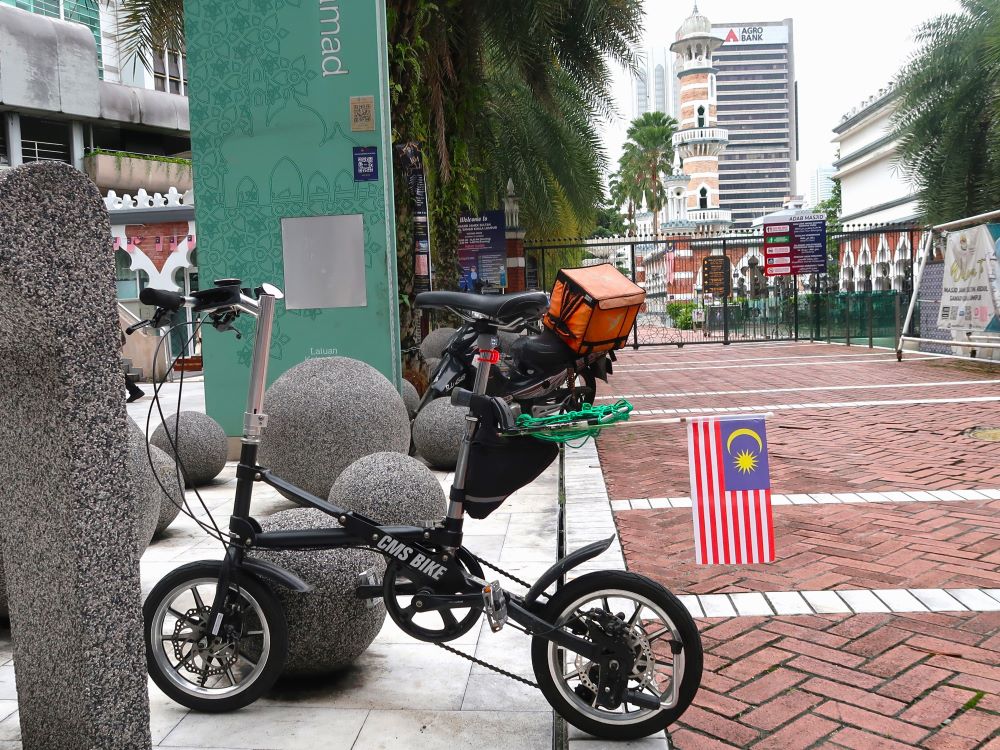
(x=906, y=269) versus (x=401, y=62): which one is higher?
(x=401, y=62)

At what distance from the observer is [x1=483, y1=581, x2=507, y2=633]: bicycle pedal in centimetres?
314

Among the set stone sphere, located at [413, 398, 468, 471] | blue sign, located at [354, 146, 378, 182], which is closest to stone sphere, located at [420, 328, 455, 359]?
blue sign, located at [354, 146, 378, 182]

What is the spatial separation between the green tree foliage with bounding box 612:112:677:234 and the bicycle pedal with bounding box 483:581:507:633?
7589cm

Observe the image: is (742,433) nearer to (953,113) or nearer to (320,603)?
(320,603)

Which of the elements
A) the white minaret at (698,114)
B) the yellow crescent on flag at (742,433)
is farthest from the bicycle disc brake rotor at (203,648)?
the white minaret at (698,114)

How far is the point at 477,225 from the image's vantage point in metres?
20.8

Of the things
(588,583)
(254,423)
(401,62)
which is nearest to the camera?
(588,583)

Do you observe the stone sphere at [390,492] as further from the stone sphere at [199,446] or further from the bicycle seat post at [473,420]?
the stone sphere at [199,446]

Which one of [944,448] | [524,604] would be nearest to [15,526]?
[524,604]

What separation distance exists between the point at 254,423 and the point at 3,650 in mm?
1921

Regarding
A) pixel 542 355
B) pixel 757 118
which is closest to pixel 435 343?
A: pixel 542 355

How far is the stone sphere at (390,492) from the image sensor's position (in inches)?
169

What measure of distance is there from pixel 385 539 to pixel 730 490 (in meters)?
1.42

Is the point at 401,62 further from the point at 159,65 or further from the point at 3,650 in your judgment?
the point at 159,65
